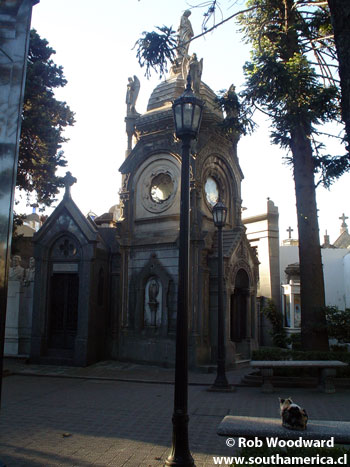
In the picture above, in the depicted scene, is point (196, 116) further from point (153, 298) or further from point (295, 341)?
point (295, 341)

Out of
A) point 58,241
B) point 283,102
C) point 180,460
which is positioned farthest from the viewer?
point 58,241

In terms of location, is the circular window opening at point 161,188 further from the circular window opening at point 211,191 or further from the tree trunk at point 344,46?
the tree trunk at point 344,46

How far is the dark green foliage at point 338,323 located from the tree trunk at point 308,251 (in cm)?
21

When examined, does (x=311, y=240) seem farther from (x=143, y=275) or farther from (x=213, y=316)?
(x=143, y=275)

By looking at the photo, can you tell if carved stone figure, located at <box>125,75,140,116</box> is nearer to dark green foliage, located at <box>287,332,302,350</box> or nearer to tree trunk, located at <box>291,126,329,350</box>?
tree trunk, located at <box>291,126,329,350</box>

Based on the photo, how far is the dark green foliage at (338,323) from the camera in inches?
503

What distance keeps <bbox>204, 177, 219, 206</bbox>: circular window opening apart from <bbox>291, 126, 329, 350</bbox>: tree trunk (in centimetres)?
474

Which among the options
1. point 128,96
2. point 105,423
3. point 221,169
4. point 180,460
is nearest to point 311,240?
point 221,169

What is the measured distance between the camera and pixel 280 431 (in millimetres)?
5172

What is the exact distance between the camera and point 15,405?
9.77 meters

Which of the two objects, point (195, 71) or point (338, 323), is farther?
point (195, 71)

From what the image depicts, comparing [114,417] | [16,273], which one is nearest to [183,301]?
[114,417]

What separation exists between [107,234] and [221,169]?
19.7 feet

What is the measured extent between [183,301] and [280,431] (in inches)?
81.8
